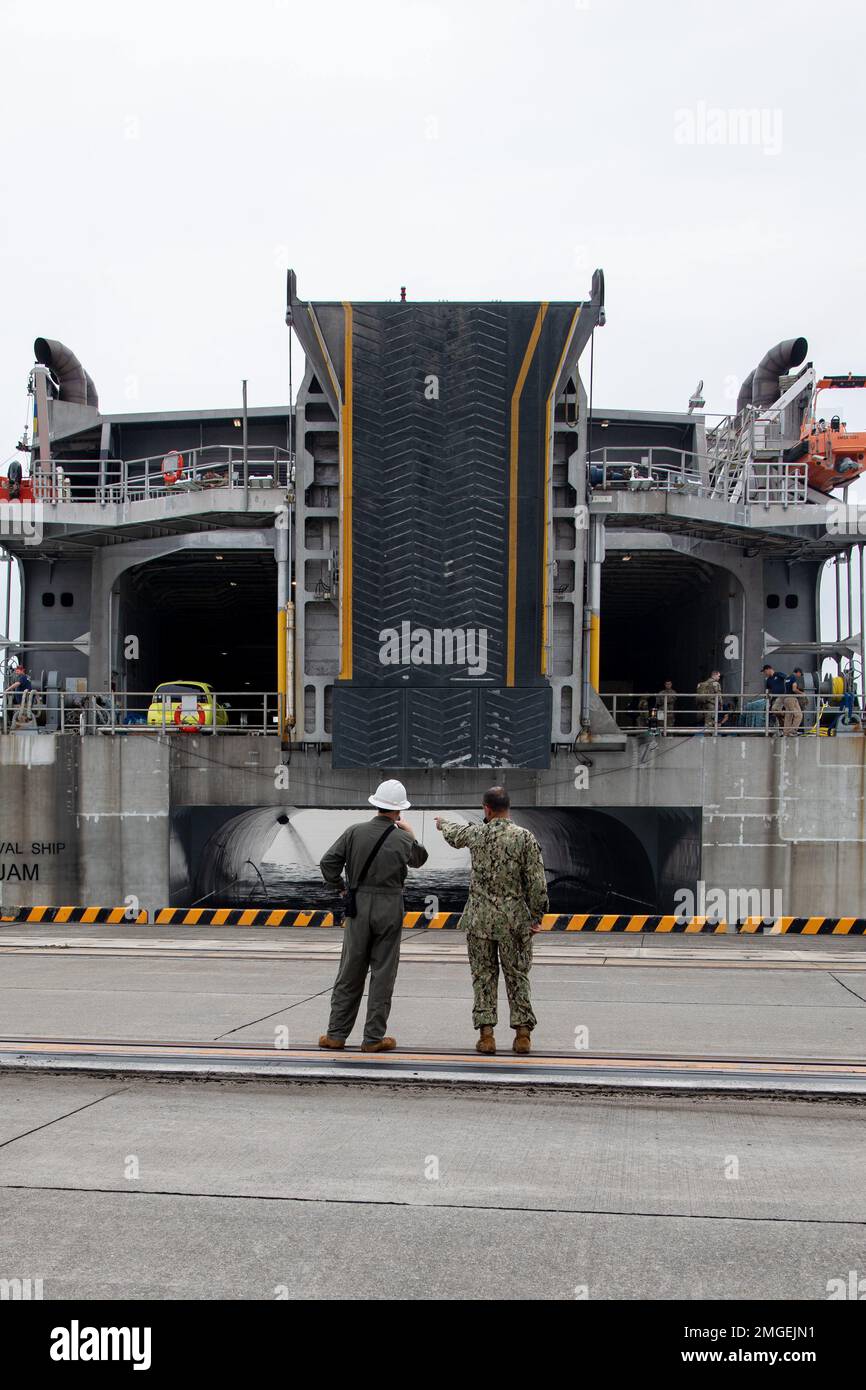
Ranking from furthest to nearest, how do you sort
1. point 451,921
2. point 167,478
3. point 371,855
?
point 167,478, point 451,921, point 371,855

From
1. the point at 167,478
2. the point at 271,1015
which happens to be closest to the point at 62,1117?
the point at 271,1015

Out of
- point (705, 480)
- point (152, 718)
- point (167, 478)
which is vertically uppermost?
point (705, 480)

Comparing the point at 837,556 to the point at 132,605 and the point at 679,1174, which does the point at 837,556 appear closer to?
the point at 132,605

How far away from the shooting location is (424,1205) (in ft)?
17.3

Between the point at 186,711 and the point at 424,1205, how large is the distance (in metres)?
18.6

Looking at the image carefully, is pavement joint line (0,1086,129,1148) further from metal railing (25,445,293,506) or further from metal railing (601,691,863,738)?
metal railing (25,445,293,506)

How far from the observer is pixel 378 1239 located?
4.88 metres

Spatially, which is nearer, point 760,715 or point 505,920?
point 505,920

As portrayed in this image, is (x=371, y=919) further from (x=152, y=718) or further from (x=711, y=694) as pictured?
(x=152, y=718)

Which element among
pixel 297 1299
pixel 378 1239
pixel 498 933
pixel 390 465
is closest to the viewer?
pixel 297 1299

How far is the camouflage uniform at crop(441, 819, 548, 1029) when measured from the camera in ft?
26.8

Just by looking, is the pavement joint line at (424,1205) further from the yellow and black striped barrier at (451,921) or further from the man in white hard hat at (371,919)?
the yellow and black striped barrier at (451,921)

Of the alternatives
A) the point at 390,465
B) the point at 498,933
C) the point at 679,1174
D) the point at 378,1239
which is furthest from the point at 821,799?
the point at 378,1239
